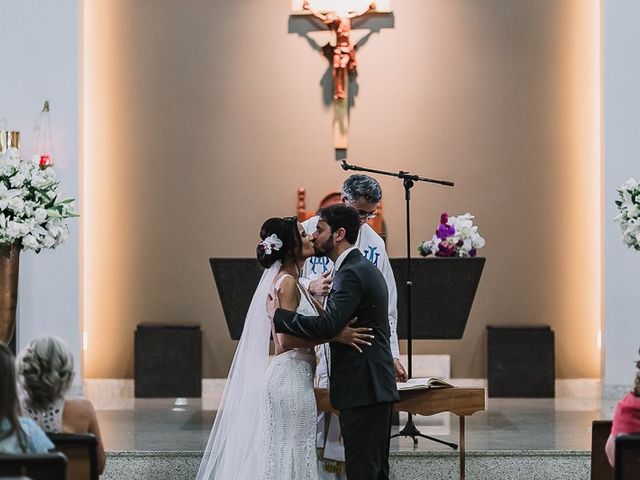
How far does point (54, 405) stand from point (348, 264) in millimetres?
1570

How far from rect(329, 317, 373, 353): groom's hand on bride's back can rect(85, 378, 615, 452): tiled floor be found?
1729 mm

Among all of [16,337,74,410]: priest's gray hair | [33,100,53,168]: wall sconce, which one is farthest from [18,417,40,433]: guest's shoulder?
[33,100,53,168]: wall sconce

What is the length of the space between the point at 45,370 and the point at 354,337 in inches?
63.6

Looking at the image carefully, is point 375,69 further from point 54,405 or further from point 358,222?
point 54,405

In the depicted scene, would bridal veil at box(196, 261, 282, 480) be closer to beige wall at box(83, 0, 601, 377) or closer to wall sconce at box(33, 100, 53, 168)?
beige wall at box(83, 0, 601, 377)

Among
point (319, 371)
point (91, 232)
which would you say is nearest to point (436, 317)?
point (319, 371)

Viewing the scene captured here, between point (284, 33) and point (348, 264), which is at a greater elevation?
point (284, 33)

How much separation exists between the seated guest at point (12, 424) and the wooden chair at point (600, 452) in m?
2.35

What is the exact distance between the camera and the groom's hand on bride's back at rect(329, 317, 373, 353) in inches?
214

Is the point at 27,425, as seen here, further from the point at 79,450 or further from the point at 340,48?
the point at 340,48

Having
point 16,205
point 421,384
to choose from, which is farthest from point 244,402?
point 16,205

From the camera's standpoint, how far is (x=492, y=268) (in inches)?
402

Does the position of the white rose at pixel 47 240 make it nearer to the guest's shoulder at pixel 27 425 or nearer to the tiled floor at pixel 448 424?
the tiled floor at pixel 448 424

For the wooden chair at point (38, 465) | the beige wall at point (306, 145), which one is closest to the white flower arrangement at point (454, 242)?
the beige wall at point (306, 145)
